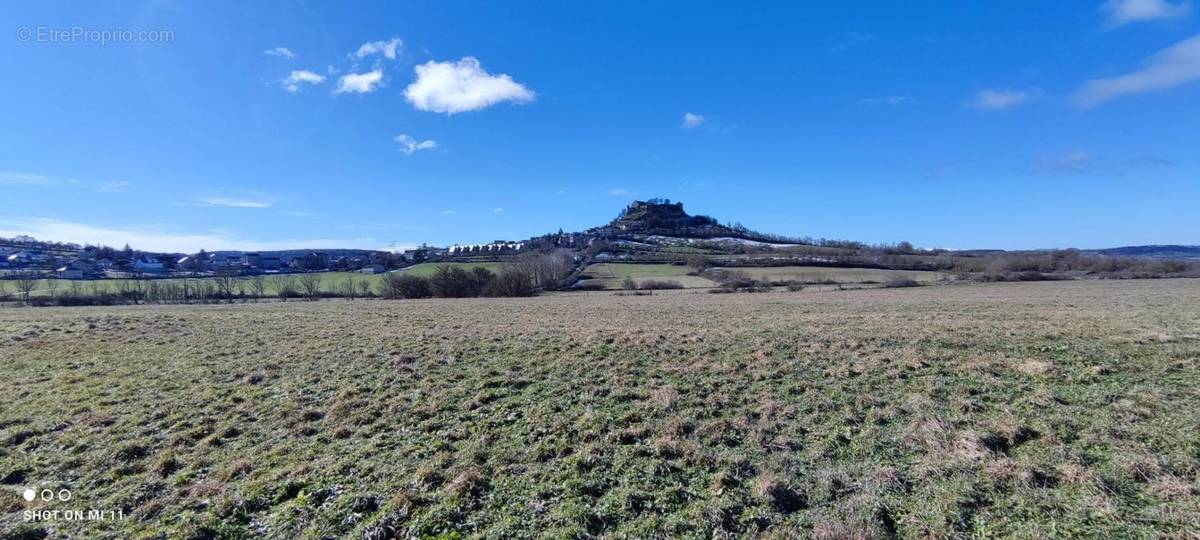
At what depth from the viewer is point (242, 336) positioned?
845 inches

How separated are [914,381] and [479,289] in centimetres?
7393

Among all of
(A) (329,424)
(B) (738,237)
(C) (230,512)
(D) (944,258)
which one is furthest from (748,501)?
(B) (738,237)

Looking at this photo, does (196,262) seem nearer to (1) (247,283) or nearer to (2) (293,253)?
(2) (293,253)

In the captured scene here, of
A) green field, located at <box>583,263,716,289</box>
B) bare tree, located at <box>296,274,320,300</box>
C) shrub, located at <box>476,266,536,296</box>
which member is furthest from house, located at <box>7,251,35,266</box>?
green field, located at <box>583,263,716,289</box>

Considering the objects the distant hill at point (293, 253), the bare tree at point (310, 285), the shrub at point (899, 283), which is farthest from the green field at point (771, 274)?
the distant hill at point (293, 253)

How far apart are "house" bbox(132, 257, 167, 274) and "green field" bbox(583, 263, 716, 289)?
100m

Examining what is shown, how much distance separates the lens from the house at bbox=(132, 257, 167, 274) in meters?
112

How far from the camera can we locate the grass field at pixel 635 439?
5.82 metres

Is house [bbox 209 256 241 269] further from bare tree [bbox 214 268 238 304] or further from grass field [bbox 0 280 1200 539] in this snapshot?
grass field [bbox 0 280 1200 539]

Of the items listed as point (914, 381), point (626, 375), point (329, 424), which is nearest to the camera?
point (329, 424)

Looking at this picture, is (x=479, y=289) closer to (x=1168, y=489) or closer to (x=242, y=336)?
(x=242, y=336)

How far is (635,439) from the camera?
8336 millimetres

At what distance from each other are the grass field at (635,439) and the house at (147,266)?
127262 mm

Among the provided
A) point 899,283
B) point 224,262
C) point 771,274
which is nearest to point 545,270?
point 771,274
